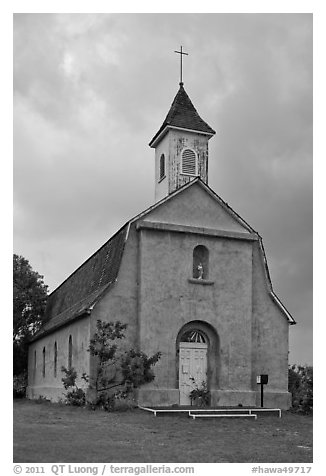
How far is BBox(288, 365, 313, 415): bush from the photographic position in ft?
95.4

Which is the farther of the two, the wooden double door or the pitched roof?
the pitched roof

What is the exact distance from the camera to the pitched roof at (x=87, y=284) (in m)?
28.0

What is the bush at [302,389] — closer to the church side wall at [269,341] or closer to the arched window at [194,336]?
the church side wall at [269,341]

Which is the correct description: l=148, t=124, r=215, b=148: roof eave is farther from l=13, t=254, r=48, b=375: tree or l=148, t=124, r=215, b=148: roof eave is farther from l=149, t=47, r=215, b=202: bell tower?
l=13, t=254, r=48, b=375: tree

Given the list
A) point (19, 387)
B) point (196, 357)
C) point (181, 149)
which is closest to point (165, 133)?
point (181, 149)

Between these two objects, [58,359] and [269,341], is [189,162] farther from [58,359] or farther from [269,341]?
[58,359]

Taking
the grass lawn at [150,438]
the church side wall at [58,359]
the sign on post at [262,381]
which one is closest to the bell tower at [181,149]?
the church side wall at [58,359]

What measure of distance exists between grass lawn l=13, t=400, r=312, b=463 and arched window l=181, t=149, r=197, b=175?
1203 centimetres

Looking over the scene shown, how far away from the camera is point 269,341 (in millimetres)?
29469

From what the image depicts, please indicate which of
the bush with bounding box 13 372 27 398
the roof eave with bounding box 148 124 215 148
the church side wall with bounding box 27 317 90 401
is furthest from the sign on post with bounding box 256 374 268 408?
the bush with bounding box 13 372 27 398

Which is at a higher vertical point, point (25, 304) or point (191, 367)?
point (25, 304)

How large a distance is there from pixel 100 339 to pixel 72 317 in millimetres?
3465

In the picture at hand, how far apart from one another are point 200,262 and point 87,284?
7321 millimetres

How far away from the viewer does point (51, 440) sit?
1580 cm
